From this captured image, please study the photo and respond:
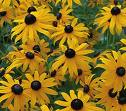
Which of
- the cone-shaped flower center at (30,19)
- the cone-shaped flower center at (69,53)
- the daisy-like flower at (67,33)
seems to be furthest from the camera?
the daisy-like flower at (67,33)

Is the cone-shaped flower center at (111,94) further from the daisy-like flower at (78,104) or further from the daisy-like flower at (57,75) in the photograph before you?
the daisy-like flower at (57,75)

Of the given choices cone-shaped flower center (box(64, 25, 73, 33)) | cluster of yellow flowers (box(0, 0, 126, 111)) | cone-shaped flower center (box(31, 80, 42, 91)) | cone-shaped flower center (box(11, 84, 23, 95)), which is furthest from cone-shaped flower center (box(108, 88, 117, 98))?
cone-shaped flower center (box(64, 25, 73, 33))

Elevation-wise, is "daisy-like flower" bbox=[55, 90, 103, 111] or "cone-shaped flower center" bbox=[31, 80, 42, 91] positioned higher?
"cone-shaped flower center" bbox=[31, 80, 42, 91]

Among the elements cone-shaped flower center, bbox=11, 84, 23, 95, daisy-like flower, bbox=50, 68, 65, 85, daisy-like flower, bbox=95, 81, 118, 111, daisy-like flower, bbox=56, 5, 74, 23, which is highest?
daisy-like flower, bbox=56, 5, 74, 23

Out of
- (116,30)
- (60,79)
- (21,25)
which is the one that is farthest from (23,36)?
(116,30)

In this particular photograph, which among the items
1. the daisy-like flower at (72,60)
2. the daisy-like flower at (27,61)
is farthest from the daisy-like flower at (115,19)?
the daisy-like flower at (27,61)

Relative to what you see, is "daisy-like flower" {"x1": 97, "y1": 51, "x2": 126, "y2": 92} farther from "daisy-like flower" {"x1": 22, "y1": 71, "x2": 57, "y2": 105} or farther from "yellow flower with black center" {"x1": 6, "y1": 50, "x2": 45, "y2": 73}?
"yellow flower with black center" {"x1": 6, "y1": 50, "x2": 45, "y2": 73}

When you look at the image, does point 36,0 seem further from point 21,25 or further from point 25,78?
point 25,78
